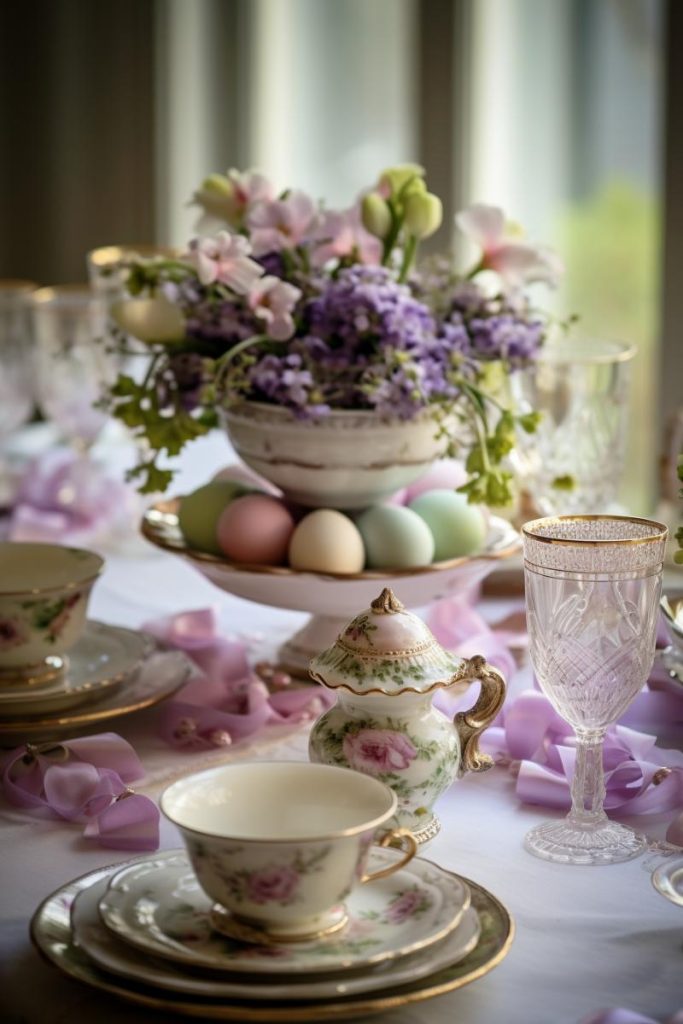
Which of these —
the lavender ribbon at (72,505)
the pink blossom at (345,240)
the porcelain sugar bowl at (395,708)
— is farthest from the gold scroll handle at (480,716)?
the lavender ribbon at (72,505)

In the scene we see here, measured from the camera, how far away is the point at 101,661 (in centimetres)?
117

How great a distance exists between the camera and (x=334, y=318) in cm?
113

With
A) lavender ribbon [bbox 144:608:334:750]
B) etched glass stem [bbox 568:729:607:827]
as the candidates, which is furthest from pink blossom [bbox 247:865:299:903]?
lavender ribbon [bbox 144:608:334:750]

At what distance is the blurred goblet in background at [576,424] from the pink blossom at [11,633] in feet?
1.58

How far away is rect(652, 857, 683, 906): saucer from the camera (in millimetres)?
794

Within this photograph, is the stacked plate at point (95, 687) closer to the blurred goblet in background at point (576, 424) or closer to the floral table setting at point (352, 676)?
the floral table setting at point (352, 676)

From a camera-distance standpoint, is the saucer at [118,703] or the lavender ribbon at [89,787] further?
the saucer at [118,703]

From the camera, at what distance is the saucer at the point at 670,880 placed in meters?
0.79

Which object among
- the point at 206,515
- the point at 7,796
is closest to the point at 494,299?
the point at 206,515

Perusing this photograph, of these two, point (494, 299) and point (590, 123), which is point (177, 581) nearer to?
point (494, 299)

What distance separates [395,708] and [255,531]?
0.34 metres

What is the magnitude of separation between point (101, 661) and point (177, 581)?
1.22 ft

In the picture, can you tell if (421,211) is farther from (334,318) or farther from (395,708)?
(395,708)

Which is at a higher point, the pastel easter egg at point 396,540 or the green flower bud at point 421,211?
the green flower bud at point 421,211
